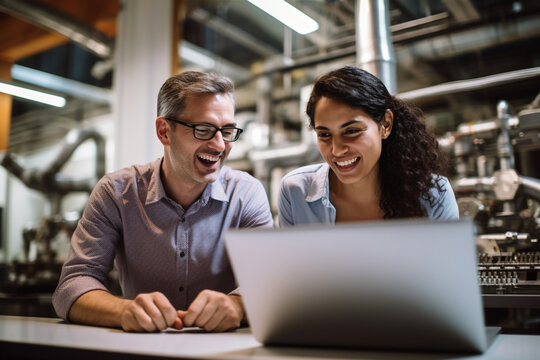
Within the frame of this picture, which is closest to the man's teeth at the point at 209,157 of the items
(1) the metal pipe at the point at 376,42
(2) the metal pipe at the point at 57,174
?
(1) the metal pipe at the point at 376,42

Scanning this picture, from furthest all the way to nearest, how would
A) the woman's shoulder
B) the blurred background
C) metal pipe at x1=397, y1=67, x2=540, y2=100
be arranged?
metal pipe at x1=397, y1=67, x2=540, y2=100
the blurred background
the woman's shoulder

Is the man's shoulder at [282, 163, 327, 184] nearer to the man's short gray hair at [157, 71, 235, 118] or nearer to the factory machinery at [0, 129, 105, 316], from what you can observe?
the man's short gray hair at [157, 71, 235, 118]

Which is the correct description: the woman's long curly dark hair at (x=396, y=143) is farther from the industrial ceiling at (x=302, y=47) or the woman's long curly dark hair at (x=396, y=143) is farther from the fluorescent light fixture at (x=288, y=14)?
the fluorescent light fixture at (x=288, y=14)

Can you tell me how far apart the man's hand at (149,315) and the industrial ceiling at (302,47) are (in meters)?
1.77

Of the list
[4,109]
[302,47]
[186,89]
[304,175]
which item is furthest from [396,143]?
[302,47]

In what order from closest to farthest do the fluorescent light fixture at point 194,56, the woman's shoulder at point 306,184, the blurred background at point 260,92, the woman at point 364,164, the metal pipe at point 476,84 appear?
the woman at point 364,164 → the woman's shoulder at point 306,184 → the blurred background at point 260,92 → the metal pipe at point 476,84 → the fluorescent light fixture at point 194,56

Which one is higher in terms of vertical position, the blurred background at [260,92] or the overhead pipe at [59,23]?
the overhead pipe at [59,23]

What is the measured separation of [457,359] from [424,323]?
59 millimetres

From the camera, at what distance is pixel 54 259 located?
2.97m

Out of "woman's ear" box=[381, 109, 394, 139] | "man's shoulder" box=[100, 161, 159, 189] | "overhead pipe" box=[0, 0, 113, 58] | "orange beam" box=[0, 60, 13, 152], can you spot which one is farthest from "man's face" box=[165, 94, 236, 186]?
"overhead pipe" box=[0, 0, 113, 58]

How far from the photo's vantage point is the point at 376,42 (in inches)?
81.2

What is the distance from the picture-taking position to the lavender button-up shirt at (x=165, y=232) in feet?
4.25

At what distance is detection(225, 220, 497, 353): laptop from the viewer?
0.56 meters

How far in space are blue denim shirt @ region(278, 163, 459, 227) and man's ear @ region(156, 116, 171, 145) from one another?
387mm
